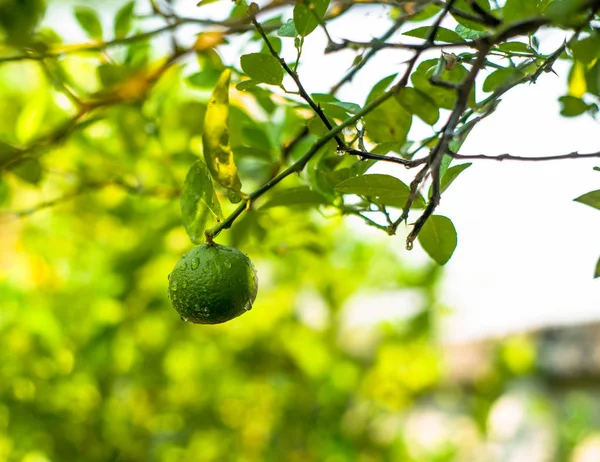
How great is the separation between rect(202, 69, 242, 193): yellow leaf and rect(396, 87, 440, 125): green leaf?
20 centimetres

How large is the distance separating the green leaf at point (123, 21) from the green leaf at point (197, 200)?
607mm

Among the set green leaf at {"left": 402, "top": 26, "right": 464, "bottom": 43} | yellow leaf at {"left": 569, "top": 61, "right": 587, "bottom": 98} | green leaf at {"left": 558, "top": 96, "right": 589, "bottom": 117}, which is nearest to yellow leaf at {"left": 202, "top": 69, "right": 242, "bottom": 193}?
green leaf at {"left": 402, "top": 26, "right": 464, "bottom": 43}

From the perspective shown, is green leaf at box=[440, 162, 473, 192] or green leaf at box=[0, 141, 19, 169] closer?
green leaf at box=[440, 162, 473, 192]

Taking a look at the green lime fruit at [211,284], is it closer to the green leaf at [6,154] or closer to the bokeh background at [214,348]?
the green leaf at [6,154]

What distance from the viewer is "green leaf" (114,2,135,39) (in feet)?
3.82

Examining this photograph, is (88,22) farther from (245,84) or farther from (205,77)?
(245,84)

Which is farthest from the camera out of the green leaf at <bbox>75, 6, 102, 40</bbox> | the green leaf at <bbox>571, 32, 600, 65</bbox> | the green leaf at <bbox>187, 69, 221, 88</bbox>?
the green leaf at <bbox>75, 6, 102, 40</bbox>

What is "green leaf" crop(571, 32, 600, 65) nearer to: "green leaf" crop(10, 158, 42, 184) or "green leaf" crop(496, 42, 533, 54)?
"green leaf" crop(496, 42, 533, 54)

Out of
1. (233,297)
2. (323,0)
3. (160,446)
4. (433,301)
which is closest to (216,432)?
(160,446)

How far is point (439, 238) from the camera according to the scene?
0.75 m

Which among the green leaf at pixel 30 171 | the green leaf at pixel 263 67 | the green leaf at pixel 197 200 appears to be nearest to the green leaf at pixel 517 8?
the green leaf at pixel 263 67

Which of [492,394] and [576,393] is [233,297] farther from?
[576,393]

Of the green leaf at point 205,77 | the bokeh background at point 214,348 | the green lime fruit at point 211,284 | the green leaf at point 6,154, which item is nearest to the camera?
the green lime fruit at point 211,284

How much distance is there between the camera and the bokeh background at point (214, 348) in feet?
4.93
